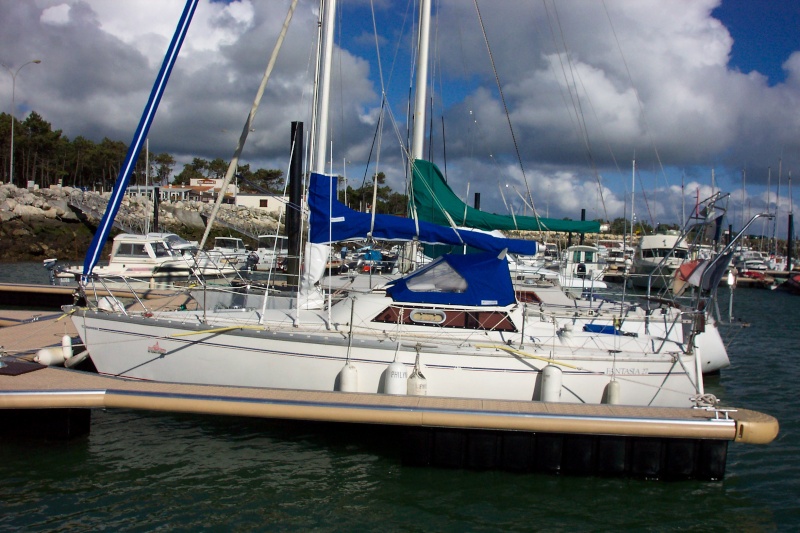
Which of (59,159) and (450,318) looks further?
(59,159)

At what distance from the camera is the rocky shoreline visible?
45719 millimetres

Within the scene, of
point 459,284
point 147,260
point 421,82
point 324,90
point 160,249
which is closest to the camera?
point 459,284

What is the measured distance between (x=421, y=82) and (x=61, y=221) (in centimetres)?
4768

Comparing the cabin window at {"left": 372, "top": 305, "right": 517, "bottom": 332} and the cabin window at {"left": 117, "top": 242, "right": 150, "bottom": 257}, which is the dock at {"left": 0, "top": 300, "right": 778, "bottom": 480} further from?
the cabin window at {"left": 117, "top": 242, "right": 150, "bottom": 257}

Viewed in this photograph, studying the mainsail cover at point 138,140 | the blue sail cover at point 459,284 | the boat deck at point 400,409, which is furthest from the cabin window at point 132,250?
the blue sail cover at point 459,284

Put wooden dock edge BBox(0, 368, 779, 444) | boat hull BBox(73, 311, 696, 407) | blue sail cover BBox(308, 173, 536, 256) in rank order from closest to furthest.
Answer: wooden dock edge BBox(0, 368, 779, 444)
boat hull BBox(73, 311, 696, 407)
blue sail cover BBox(308, 173, 536, 256)

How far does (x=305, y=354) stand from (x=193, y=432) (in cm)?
209

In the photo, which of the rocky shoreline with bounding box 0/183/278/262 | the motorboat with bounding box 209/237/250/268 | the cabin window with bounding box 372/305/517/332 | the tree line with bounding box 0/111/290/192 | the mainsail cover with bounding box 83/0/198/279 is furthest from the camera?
the tree line with bounding box 0/111/290/192

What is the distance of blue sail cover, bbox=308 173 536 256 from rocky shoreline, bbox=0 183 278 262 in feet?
114

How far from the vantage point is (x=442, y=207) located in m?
12.8

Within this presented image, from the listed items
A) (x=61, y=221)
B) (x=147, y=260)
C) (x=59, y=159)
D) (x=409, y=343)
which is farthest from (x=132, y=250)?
Answer: (x=59, y=159)

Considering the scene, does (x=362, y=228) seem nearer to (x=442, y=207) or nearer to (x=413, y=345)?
(x=413, y=345)

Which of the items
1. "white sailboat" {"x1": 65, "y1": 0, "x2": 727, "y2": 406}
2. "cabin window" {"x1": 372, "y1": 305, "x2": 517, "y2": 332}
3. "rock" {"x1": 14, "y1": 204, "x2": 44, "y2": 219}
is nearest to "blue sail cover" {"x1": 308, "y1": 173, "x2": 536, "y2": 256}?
"white sailboat" {"x1": 65, "y1": 0, "x2": 727, "y2": 406}

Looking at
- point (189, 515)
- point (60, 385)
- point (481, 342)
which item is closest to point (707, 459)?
point (481, 342)
